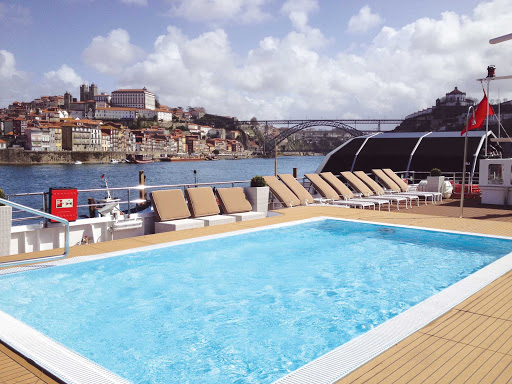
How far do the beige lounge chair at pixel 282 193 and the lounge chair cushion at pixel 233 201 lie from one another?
110cm

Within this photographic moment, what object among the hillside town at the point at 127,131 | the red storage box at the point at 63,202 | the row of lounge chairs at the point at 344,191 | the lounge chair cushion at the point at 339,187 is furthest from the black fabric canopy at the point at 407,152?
the hillside town at the point at 127,131

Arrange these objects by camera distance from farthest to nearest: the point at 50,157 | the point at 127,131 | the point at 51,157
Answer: the point at 127,131
the point at 51,157
the point at 50,157

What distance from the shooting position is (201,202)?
761 centimetres

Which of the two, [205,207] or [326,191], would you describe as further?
[326,191]

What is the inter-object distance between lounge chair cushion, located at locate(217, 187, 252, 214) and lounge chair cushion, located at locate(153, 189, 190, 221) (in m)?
0.77

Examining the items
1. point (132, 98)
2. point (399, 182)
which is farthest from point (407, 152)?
point (132, 98)

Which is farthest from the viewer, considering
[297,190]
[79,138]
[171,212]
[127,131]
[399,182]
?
[127,131]

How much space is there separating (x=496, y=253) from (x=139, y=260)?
174 inches

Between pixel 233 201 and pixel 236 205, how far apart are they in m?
0.09

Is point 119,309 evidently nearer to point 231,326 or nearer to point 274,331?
point 231,326

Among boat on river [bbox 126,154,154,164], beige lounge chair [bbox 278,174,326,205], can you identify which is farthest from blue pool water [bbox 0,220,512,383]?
boat on river [bbox 126,154,154,164]

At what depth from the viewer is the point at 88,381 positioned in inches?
93.3

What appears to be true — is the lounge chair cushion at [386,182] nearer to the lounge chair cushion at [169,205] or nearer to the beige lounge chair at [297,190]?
the beige lounge chair at [297,190]

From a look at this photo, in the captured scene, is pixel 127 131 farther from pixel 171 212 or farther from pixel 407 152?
pixel 171 212
